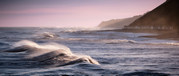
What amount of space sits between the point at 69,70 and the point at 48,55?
15.6ft

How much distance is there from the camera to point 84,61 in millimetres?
12703

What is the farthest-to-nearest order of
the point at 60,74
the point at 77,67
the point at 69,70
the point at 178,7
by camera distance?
1. the point at 178,7
2. the point at 77,67
3. the point at 69,70
4. the point at 60,74

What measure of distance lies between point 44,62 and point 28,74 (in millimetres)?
3448

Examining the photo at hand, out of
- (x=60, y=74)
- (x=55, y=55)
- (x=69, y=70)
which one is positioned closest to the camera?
(x=60, y=74)

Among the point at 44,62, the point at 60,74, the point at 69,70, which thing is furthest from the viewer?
the point at 44,62

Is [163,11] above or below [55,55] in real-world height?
above

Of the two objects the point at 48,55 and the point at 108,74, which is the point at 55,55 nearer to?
the point at 48,55

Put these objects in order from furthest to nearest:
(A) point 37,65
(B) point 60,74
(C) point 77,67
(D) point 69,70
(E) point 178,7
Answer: (E) point 178,7
(A) point 37,65
(C) point 77,67
(D) point 69,70
(B) point 60,74

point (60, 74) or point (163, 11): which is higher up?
point (163, 11)

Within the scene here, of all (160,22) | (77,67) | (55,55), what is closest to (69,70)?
(77,67)

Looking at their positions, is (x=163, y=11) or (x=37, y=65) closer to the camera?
(x=37, y=65)

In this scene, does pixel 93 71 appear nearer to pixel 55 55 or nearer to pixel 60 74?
pixel 60 74

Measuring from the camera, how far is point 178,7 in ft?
384

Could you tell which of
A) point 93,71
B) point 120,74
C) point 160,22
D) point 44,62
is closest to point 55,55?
point 44,62
